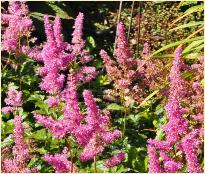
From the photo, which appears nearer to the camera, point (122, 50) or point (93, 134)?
point (93, 134)

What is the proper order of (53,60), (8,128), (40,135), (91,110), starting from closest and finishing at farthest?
(91,110) → (53,60) → (40,135) → (8,128)

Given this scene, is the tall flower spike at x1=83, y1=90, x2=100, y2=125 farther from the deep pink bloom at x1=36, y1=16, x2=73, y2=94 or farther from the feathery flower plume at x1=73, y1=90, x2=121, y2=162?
the deep pink bloom at x1=36, y1=16, x2=73, y2=94

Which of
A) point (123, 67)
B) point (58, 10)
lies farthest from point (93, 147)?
point (58, 10)

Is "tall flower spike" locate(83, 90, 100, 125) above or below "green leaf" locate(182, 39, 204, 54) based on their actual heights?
below

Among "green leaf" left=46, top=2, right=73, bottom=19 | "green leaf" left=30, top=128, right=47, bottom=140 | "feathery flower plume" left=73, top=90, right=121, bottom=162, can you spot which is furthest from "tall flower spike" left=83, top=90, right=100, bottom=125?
"green leaf" left=46, top=2, right=73, bottom=19

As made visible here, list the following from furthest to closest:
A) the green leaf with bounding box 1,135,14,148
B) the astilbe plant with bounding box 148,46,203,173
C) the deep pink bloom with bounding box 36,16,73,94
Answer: the green leaf with bounding box 1,135,14,148 → the deep pink bloom with bounding box 36,16,73,94 → the astilbe plant with bounding box 148,46,203,173

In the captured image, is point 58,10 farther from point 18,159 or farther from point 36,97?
point 18,159

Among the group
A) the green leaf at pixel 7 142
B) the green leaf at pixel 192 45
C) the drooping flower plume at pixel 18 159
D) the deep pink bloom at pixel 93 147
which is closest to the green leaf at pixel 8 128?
the green leaf at pixel 7 142

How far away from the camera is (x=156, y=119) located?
387 centimetres

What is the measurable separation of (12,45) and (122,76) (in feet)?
2.75

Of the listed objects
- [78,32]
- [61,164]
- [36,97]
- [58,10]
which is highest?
[58,10]

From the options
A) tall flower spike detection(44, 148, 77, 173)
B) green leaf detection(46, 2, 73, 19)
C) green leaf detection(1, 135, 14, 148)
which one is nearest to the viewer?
tall flower spike detection(44, 148, 77, 173)

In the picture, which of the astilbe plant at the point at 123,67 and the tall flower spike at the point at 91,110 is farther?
the astilbe plant at the point at 123,67

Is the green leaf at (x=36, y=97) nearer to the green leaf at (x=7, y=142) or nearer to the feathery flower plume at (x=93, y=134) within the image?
the green leaf at (x=7, y=142)
